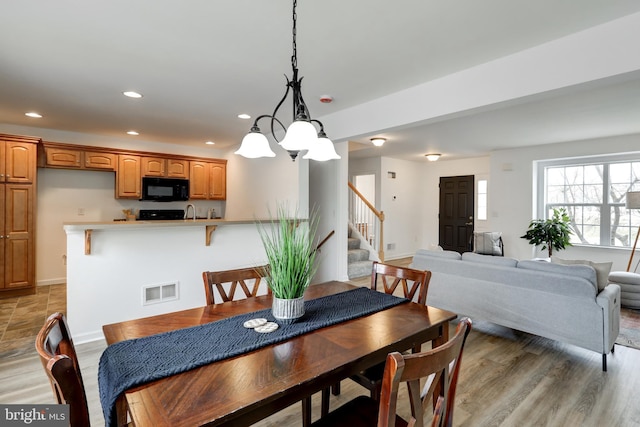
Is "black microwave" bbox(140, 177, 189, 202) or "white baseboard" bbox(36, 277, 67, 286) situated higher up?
"black microwave" bbox(140, 177, 189, 202)

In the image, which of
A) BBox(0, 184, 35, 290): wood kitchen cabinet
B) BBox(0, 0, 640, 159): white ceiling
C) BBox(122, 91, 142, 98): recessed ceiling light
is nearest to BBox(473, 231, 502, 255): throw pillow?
BBox(0, 0, 640, 159): white ceiling

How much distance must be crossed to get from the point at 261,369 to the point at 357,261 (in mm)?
4959

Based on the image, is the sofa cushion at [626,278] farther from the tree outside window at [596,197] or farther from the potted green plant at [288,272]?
the potted green plant at [288,272]

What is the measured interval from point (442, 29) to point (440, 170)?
6547mm

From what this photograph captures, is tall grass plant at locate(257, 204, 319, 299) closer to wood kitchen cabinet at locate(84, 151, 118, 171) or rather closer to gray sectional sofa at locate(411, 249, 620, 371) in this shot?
gray sectional sofa at locate(411, 249, 620, 371)

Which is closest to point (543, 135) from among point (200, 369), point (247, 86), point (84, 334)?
point (247, 86)

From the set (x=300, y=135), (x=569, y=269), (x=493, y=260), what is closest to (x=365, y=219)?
(x=493, y=260)

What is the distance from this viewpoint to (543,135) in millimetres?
5180

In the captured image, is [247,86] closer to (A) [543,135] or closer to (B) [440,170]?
(A) [543,135]

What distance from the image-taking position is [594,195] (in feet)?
18.9

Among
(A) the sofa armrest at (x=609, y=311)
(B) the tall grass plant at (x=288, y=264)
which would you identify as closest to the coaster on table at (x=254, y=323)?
(B) the tall grass plant at (x=288, y=264)

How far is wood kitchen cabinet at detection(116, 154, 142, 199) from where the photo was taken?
5.48 m

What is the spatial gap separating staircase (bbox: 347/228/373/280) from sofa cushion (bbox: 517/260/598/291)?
2916 mm

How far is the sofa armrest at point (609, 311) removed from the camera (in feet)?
8.25
